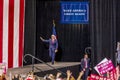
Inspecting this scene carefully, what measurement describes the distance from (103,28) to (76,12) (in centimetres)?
143

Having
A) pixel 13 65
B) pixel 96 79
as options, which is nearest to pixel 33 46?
pixel 13 65

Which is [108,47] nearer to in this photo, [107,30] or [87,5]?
[107,30]

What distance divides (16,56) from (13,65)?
0.35m

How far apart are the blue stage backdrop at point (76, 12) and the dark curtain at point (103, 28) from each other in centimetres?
94

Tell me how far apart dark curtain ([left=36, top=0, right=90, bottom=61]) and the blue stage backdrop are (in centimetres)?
19

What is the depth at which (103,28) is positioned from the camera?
14898 millimetres

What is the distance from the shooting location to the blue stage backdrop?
1574 cm

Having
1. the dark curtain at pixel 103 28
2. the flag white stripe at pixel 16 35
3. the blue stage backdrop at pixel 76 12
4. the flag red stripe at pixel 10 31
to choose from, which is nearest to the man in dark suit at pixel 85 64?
the dark curtain at pixel 103 28

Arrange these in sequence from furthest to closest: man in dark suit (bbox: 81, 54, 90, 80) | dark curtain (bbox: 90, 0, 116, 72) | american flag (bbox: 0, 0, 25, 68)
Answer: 1. dark curtain (bbox: 90, 0, 116, 72)
2. man in dark suit (bbox: 81, 54, 90, 80)
3. american flag (bbox: 0, 0, 25, 68)

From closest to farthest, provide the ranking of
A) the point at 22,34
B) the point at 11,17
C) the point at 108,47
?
the point at 11,17, the point at 22,34, the point at 108,47

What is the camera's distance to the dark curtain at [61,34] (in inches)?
621

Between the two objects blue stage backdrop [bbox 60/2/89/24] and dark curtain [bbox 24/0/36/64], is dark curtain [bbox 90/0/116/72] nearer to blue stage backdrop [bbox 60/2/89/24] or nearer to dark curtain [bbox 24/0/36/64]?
blue stage backdrop [bbox 60/2/89/24]

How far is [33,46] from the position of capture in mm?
15000

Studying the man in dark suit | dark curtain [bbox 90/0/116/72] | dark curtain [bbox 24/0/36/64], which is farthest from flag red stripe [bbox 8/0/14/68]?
dark curtain [bbox 90/0/116/72]
